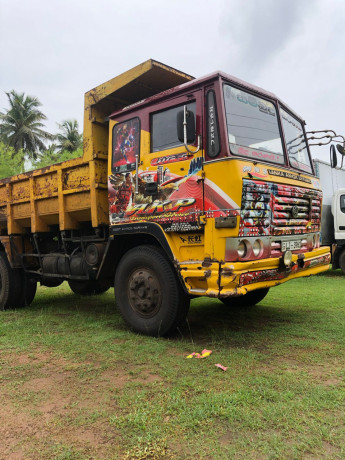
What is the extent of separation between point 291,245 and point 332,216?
24.5ft

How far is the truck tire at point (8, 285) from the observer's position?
614cm

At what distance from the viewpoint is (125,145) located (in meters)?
A: 4.65

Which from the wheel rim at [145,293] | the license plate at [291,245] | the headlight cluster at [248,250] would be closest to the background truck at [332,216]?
the license plate at [291,245]

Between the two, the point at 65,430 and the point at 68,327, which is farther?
the point at 68,327

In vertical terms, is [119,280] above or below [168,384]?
above

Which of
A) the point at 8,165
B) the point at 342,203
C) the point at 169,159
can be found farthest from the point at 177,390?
the point at 8,165

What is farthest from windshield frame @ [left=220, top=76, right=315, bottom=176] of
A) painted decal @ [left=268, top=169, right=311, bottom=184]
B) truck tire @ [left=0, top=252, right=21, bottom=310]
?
truck tire @ [left=0, top=252, right=21, bottom=310]

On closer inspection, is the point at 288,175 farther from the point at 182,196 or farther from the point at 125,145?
the point at 125,145

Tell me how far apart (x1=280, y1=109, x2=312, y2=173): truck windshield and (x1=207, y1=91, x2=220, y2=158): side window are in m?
1.25

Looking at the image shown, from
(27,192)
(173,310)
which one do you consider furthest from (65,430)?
(27,192)

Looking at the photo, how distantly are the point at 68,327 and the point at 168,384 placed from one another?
7.77 ft

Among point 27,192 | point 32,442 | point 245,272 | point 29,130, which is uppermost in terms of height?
point 29,130

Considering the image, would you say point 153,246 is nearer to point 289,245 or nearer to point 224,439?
point 289,245

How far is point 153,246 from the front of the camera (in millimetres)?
4312
